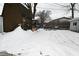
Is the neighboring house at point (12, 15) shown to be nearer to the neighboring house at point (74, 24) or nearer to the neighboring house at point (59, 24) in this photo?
the neighboring house at point (59, 24)

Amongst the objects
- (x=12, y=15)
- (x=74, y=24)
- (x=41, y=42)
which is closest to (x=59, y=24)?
(x=74, y=24)

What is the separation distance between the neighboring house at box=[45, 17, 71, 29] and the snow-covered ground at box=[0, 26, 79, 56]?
68 millimetres

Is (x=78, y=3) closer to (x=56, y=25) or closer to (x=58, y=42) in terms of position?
(x=56, y=25)

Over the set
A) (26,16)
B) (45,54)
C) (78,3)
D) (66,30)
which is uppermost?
(78,3)

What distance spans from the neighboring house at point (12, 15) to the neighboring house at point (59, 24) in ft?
1.43

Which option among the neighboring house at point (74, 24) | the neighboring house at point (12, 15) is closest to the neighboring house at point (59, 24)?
the neighboring house at point (74, 24)

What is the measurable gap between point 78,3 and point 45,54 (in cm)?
96

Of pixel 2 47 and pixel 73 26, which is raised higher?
pixel 73 26

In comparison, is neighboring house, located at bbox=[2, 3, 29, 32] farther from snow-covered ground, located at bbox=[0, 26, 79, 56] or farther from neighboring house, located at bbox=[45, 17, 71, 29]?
neighboring house, located at bbox=[45, 17, 71, 29]

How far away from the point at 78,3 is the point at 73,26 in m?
0.38

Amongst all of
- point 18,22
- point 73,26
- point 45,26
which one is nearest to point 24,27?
point 18,22

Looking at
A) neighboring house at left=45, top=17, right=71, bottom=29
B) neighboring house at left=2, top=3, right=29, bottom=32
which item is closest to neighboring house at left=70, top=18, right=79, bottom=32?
neighboring house at left=45, top=17, right=71, bottom=29

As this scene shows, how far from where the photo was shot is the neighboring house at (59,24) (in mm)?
3045

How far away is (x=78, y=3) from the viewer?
2.98 meters
